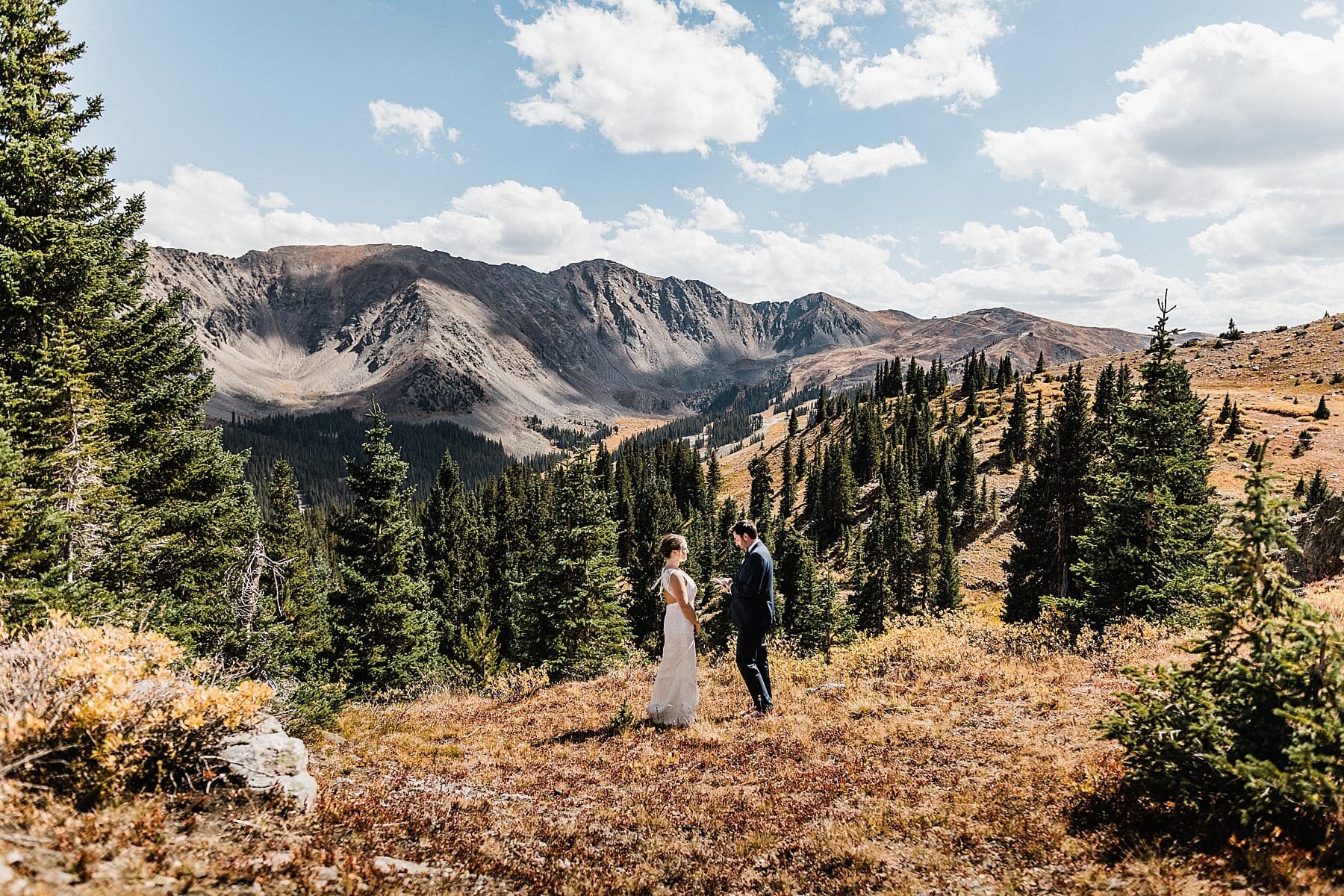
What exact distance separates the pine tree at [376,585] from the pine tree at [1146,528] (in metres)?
25.6

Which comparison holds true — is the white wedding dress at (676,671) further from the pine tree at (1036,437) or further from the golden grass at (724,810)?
the pine tree at (1036,437)

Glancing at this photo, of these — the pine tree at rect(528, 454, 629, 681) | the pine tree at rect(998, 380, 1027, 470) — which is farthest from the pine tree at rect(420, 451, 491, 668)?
the pine tree at rect(998, 380, 1027, 470)

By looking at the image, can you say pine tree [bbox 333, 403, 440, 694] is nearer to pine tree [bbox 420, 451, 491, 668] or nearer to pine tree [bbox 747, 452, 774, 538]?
pine tree [bbox 420, 451, 491, 668]

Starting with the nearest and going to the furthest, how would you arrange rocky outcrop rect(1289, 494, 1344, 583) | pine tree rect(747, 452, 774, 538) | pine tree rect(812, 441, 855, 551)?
rocky outcrop rect(1289, 494, 1344, 583) < pine tree rect(812, 441, 855, 551) < pine tree rect(747, 452, 774, 538)

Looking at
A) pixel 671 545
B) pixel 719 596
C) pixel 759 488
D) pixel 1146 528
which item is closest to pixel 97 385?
pixel 671 545

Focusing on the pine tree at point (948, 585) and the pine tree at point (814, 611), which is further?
the pine tree at point (948, 585)

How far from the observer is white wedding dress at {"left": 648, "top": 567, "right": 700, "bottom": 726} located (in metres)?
11.5

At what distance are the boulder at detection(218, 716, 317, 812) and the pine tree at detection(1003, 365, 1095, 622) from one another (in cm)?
3997

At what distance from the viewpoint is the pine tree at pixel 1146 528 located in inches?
596

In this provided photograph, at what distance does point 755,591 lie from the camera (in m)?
10.9

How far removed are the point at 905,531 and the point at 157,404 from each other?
214 ft

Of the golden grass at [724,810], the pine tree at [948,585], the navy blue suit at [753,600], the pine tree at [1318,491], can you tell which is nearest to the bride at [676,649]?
the golden grass at [724,810]

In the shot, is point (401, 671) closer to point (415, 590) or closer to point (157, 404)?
point (415, 590)

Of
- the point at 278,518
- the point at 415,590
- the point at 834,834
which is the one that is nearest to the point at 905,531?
the point at 415,590
